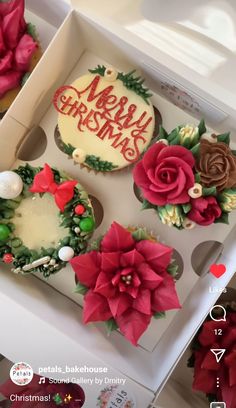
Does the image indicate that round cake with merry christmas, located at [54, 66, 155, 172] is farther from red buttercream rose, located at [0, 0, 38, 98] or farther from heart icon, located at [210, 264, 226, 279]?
heart icon, located at [210, 264, 226, 279]

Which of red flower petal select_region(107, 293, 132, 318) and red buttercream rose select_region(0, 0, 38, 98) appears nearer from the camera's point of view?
red flower petal select_region(107, 293, 132, 318)

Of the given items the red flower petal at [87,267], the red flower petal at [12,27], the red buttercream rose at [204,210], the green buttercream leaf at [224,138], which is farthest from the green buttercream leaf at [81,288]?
the red flower petal at [12,27]

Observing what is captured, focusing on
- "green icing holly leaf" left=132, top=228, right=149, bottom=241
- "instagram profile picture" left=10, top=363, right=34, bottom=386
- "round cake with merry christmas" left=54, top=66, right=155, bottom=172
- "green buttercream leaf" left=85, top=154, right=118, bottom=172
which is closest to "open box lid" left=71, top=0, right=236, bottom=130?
"round cake with merry christmas" left=54, top=66, right=155, bottom=172

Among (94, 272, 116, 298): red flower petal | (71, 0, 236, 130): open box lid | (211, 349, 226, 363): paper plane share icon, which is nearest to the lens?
(94, 272, 116, 298): red flower petal

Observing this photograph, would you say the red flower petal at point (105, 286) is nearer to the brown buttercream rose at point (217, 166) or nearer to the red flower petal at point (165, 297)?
the red flower petal at point (165, 297)

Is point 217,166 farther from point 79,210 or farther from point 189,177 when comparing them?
point 79,210
